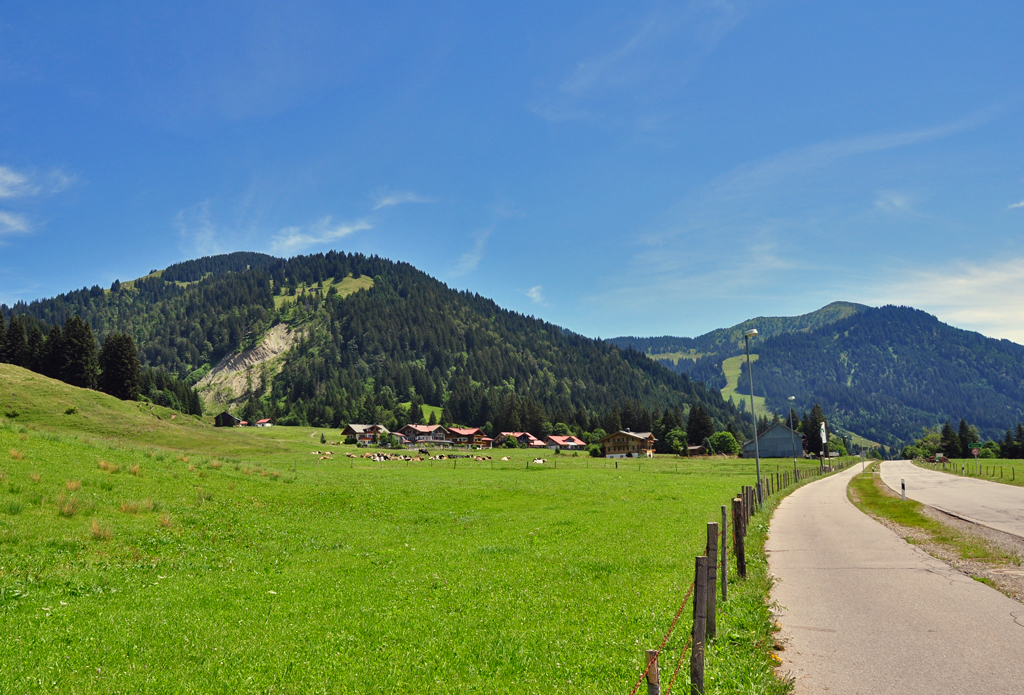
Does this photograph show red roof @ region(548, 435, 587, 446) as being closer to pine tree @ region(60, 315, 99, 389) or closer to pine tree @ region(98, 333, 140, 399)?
pine tree @ region(98, 333, 140, 399)

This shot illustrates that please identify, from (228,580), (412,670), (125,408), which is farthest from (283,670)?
(125,408)

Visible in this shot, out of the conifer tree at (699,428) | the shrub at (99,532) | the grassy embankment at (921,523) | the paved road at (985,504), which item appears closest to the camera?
the shrub at (99,532)

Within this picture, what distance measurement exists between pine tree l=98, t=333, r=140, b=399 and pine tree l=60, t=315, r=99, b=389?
3.49 meters

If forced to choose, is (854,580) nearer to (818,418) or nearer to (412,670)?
(412,670)

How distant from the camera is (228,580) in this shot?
1330 centimetres

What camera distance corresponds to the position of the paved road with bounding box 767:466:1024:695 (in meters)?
8.02

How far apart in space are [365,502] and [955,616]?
25.3 meters

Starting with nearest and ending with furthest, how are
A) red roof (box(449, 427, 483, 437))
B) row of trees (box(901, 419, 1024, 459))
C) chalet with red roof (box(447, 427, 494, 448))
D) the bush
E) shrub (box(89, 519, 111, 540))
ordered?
shrub (box(89, 519, 111, 540)), row of trees (box(901, 419, 1024, 459)), the bush, chalet with red roof (box(447, 427, 494, 448)), red roof (box(449, 427, 483, 437))

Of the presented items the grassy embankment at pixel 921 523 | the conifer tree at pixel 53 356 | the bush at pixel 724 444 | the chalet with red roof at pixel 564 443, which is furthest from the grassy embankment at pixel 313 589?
the chalet with red roof at pixel 564 443

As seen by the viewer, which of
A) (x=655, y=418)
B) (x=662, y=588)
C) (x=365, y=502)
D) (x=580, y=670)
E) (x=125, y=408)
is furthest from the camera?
(x=655, y=418)

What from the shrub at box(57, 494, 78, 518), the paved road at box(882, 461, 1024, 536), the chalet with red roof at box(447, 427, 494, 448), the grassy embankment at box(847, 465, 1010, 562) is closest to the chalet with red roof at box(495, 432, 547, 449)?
the chalet with red roof at box(447, 427, 494, 448)

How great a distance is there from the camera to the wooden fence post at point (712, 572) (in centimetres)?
855

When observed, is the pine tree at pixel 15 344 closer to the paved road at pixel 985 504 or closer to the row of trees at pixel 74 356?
the row of trees at pixel 74 356

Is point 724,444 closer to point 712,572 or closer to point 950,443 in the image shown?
point 950,443
